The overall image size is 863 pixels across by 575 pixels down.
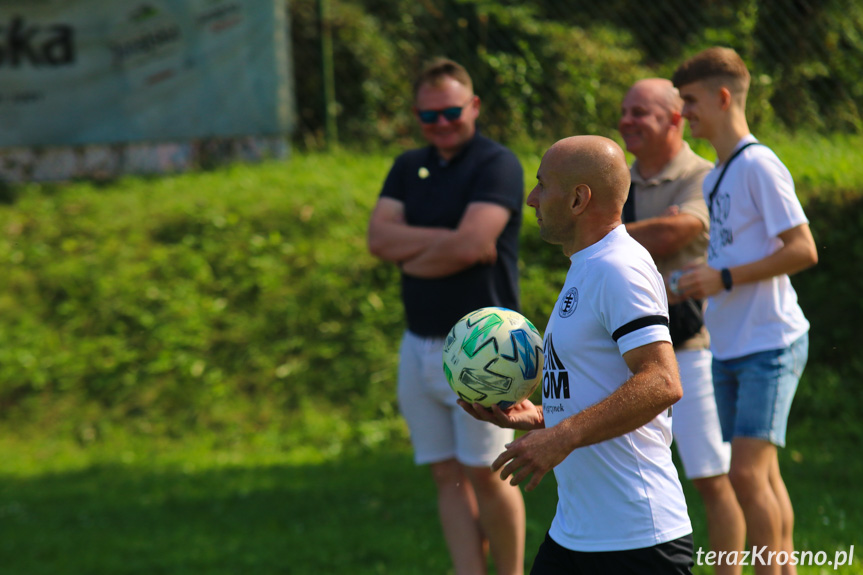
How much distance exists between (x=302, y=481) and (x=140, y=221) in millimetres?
3832

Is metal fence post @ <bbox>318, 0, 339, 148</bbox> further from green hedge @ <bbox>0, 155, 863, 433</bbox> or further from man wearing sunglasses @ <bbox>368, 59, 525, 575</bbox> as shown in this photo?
man wearing sunglasses @ <bbox>368, 59, 525, 575</bbox>

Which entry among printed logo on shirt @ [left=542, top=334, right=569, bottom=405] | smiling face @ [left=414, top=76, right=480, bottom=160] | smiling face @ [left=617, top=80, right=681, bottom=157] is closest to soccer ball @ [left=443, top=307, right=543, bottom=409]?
printed logo on shirt @ [left=542, top=334, right=569, bottom=405]

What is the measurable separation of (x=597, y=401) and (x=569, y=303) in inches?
11.2

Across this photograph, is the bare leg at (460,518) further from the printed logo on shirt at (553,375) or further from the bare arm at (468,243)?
the printed logo on shirt at (553,375)

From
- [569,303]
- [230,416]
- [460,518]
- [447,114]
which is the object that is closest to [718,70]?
[447,114]

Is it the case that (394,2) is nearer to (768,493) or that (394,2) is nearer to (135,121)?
(135,121)

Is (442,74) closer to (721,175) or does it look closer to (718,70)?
(718,70)

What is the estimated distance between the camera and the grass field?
5389 millimetres

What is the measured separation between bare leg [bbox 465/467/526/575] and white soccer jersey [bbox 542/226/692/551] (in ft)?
5.14

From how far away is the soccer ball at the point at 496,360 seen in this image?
2705 mm

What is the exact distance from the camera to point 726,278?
369cm

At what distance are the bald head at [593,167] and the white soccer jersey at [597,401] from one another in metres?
0.12

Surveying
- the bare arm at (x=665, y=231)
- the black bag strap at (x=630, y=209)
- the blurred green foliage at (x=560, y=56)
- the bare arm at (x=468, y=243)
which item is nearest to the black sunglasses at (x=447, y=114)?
the bare arm at (x=468, y=243)

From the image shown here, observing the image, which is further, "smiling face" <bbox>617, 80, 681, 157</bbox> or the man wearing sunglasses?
the man wearing sunglasses
